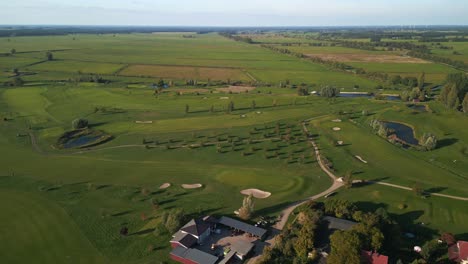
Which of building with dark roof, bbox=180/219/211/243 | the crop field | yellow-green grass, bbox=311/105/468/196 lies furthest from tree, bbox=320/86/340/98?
building with dark roof, bbox=180/219/211/243

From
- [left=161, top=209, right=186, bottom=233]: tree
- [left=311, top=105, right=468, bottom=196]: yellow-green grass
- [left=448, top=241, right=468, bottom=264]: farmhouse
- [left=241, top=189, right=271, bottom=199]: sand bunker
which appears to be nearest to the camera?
[left=448, top=241, right=468, bottom=264]: farmhouse

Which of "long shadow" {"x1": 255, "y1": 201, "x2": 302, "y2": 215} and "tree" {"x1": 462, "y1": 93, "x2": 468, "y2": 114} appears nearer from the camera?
"long shadow" {"x1": 255, "y1": 201, "x2": 302, "y2": 215}

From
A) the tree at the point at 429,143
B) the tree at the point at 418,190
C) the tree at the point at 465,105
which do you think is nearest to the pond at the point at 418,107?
the tree at the point at 465,105

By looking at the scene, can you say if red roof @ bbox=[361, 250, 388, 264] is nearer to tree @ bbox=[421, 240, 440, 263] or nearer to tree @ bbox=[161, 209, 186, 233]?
tree @ bbox=[421, 240, 440, 263]

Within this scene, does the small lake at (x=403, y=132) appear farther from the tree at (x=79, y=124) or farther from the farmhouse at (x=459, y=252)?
the tree at (x=79, y=124)

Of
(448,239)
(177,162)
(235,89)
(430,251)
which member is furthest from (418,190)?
(235,89)

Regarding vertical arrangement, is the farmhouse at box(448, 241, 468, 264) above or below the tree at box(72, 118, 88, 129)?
below

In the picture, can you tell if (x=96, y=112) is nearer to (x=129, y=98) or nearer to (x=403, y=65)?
(x=129, y=98)
